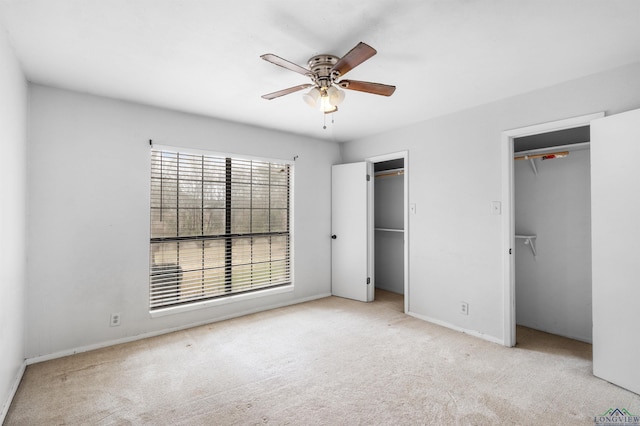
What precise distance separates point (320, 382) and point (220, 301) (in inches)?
75.8

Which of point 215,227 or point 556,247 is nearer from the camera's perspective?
point 556,247

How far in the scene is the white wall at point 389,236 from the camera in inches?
210

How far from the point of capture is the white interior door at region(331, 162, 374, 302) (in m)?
4.68

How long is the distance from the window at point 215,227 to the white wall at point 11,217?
3.50 feet

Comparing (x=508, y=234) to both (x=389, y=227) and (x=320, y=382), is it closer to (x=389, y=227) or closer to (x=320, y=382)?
(x=320, y=382)

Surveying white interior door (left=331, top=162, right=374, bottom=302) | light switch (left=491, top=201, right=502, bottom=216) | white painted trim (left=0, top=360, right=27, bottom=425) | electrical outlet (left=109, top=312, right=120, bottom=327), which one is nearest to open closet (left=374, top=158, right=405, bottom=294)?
white interior door (left=331, top=162, right=374, bottom=302)

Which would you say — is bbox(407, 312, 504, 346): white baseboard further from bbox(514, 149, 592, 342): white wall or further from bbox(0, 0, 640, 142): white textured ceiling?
bbox(0, 0, 640, 142): white textured ceiling

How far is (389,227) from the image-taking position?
5539 millimetres

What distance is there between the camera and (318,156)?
4906 millimetres

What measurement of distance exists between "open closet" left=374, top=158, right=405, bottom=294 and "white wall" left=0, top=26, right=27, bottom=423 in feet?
14.2

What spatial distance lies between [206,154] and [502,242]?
347cm

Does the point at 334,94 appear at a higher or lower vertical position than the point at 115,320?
higher

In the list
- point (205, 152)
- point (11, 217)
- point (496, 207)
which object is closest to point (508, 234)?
point (496, 207)

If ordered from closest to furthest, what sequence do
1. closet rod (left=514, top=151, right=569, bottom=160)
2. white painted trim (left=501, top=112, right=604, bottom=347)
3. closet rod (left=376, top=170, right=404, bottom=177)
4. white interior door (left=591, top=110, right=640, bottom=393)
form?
1. white interior door (left=591, top=110, right=640, bottom=393)
2. white painted trim (left=501, top=112, right=604, bottom=347)
3. closet rod (left=514, top=151, right=569, bottom=160)
4. closet rod (left=376, top=170, right=404, bottom=177)
